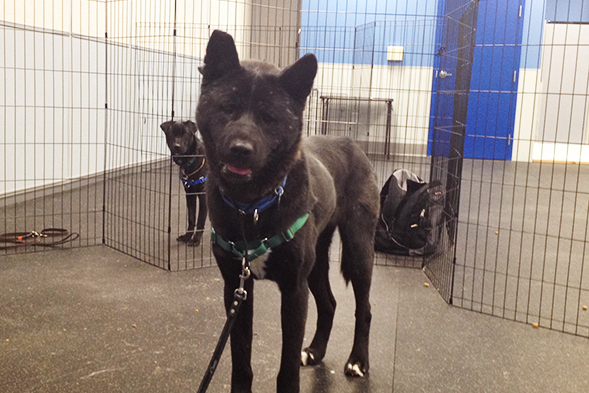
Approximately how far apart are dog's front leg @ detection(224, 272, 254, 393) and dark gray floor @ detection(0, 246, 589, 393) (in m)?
0.21

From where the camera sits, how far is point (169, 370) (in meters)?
2.13

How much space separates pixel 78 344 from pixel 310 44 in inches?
292

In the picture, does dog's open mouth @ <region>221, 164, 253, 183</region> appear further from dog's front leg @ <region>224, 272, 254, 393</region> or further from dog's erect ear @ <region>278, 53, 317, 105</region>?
dog's front leg @ <region>224, 272, 254, 393</region>

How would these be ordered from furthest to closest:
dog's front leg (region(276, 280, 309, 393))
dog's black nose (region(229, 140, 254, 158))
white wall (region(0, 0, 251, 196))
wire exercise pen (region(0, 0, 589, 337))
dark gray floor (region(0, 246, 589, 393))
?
white wall (region(0, 0, 251, 196)) → wire exercise pen (region(0, 0, 589, 337)) → dark gray floor (region(0, 246, 589, 393)) → dog's front leg (region(276, 280, 309, 393)) → dog's black nose (region(229, 140, 254, 158))

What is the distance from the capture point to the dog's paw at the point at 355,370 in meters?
2.15

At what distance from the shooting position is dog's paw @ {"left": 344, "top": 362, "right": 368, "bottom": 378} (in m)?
2.15

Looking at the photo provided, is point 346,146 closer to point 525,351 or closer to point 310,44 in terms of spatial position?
point 525,351

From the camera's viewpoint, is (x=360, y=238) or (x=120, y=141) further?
(x=120, y=141)

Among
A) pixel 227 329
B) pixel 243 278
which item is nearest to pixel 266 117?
pixel 243 278

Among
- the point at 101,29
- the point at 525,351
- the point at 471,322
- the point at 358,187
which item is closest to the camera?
the point at 358,187

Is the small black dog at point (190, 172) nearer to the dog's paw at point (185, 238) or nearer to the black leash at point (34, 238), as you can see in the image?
the dog's paw at point (185, 238)

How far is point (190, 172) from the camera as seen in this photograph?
12.7 ft

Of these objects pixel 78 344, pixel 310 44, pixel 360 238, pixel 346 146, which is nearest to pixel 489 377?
pixel 360 238

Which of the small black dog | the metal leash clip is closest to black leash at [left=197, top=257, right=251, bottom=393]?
the metal leash clip
